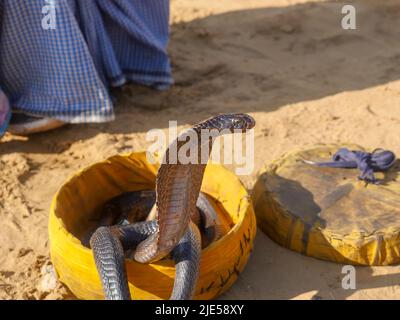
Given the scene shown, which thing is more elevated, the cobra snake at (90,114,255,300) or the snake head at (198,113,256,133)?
the snake head at (198,113,256,133)

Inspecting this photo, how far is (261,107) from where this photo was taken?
3949 millimetres

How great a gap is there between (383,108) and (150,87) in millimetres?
Result: 1392

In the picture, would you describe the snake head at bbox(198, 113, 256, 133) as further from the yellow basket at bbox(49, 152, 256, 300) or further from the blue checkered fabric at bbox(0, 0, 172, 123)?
the blue checkered fabric at bbox(0, 0, 172, 123)

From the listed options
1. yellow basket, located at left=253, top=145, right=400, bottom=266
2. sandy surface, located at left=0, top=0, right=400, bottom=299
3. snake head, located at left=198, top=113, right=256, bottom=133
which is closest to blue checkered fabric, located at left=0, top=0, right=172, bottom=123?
sandy surface, located at left=0, top=0, right=400, bottom=299

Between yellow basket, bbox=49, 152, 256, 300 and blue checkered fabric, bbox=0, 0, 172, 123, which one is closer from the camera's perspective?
yellow basket, bbox=49, 152, 256, 300

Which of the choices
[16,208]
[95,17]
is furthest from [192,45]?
[16,208]

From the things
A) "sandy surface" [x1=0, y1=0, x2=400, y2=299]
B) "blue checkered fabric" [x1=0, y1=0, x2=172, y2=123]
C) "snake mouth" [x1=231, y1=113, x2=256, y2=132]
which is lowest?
"sandy surface" [x1=0, y1=0, x2=400, y2=299]

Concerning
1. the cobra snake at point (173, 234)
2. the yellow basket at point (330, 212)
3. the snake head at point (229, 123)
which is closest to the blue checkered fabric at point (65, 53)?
the yellow basket at point (330, 212)

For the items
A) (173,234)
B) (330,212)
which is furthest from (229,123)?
(330,212)

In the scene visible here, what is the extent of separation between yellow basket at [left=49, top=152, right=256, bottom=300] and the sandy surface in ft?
0.55

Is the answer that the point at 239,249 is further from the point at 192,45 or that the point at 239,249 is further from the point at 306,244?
the point at 192,45

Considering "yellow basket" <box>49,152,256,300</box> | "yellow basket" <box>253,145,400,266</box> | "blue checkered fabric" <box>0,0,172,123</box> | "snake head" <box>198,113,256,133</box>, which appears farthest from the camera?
"blue checkered fabric" <box>0,0,172,123</box>

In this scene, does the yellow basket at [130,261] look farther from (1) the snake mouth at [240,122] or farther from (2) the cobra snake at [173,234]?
(1) the snake mouth at [240,122]

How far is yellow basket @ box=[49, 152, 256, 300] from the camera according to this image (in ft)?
7.85
